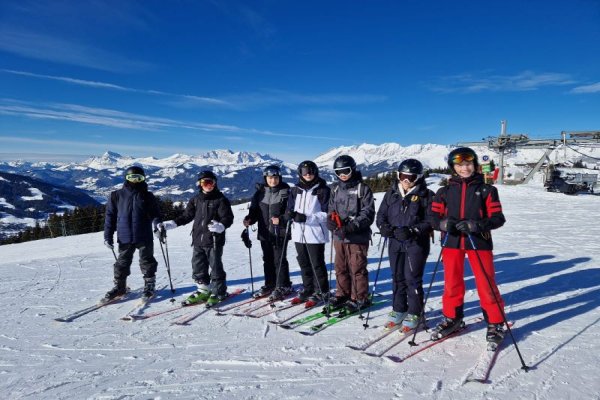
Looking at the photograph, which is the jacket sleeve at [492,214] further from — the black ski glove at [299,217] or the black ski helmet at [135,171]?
the black ski helmet at [135,171]

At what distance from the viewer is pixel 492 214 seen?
373cm

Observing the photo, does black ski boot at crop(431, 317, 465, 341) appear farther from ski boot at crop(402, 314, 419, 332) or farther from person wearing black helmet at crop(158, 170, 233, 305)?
person wearing black helmet at crop(158, 170, 233, 305)

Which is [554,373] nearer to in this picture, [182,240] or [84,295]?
[84,295]

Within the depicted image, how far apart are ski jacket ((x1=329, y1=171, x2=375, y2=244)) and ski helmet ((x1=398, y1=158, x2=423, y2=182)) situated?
62 centimetres

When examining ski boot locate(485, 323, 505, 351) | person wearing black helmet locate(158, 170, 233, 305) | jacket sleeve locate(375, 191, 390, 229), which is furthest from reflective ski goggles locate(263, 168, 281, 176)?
ski boot locate(485, 323, 505, 351)

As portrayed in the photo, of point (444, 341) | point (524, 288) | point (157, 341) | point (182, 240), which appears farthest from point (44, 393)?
point (182, 240)

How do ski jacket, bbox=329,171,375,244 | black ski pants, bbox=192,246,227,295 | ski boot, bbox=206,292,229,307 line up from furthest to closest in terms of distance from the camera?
black ski pants, bbox=192,246,227,295, ski boot, bbox=206,292,229,307, ski jacket, bbox=329,171,375,244

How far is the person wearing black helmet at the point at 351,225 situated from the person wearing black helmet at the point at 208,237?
1.71 meters

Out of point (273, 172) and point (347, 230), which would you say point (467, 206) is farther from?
point (273, 172)

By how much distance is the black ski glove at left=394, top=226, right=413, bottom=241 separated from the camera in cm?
399

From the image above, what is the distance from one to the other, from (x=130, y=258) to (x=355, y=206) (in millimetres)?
3798

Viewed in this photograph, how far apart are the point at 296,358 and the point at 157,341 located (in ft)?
5.68

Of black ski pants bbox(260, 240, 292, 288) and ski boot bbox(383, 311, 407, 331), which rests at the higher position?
black ski pants bbox(260, 240, 292, 288)

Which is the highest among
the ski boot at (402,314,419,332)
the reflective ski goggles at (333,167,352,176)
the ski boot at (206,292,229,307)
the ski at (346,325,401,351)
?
the reflective ski goggles at (333,167,352,176)
